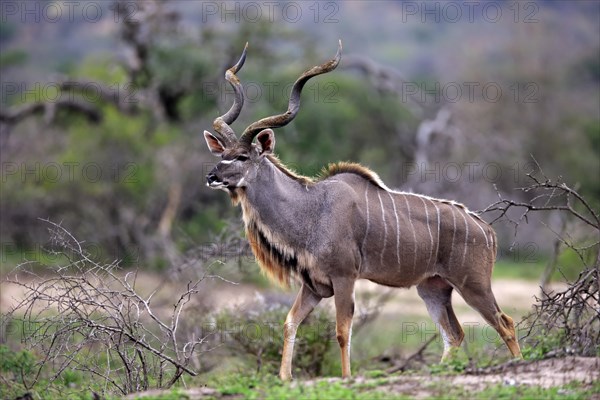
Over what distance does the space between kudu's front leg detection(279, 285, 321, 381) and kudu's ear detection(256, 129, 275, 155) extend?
0.90 meters

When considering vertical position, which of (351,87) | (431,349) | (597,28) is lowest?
(431,349)

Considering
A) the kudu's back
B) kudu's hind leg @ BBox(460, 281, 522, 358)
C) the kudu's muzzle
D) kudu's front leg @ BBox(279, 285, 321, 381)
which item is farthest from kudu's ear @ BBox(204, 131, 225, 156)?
kudu's hind leg @ BBox(460, 281, 522, 358)

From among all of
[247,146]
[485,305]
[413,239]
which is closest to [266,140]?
[247,146]

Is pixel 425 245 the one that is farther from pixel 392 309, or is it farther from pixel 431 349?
pixel 392 309

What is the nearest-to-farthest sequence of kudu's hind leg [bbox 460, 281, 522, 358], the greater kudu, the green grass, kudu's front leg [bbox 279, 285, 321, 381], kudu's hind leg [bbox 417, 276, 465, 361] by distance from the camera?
1. the green grass
2. kudu's front leg [bbox 279, 285, 321, 381]
3. the greater kudu
4. kudu's hind leg [bbox 460, 281, 522, 358]
5. kudu's hind leg [bbox 417, 276, 465, 361]

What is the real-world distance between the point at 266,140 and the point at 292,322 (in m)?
1.16

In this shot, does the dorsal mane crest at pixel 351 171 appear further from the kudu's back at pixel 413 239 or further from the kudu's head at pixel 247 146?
the kudu's head at pixel 247 146

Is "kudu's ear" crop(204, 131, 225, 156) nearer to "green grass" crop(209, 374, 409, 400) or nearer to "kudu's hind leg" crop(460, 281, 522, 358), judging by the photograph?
"green grass" crop(209, 374, 409, 400)

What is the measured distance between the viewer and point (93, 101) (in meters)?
15.5

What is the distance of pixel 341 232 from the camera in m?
6.30

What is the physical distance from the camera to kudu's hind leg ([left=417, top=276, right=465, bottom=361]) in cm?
667

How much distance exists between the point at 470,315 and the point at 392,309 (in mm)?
985

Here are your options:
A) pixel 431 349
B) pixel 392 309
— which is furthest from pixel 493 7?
pixel 431 349

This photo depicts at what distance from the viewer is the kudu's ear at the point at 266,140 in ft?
21.0
